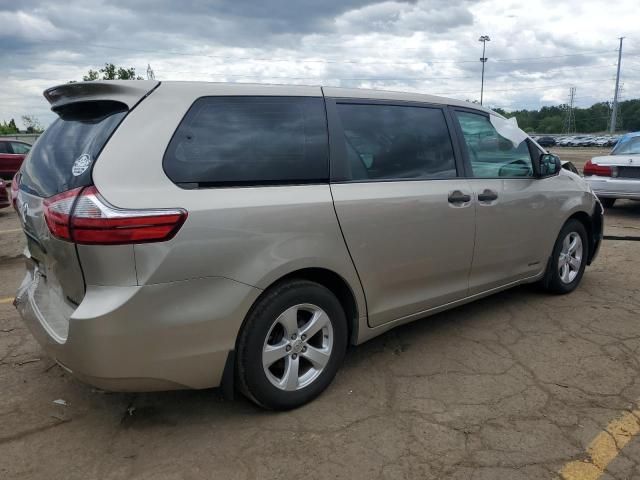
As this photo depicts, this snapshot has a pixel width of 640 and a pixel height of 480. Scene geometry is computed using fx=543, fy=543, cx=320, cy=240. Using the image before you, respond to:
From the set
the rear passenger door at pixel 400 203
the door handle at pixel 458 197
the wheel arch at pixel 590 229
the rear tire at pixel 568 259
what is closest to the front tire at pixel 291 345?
the rear passenger door at pixel 400 203

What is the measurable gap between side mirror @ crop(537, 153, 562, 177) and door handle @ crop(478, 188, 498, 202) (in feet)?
2.30

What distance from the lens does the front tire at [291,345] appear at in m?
2.64

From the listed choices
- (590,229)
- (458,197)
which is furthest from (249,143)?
(590,229)

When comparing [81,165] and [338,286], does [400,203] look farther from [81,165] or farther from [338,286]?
[81,165]

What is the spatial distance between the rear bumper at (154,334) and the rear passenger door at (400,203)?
2.69 feet

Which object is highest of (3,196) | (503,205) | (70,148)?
(70,148)

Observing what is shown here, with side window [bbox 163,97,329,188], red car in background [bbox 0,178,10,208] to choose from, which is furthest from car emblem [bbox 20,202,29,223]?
red car in background [bbox 0,178,10,208]

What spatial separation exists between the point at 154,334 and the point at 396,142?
186cm

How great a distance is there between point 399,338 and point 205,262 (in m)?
1.93

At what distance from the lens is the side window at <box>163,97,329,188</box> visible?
Result: 250 cm

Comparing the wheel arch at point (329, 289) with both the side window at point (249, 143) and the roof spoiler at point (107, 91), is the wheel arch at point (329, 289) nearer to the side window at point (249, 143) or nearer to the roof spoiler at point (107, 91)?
the side window at point (249, 143)

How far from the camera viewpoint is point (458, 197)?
139 inches

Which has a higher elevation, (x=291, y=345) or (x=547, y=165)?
(x=547, y=165)

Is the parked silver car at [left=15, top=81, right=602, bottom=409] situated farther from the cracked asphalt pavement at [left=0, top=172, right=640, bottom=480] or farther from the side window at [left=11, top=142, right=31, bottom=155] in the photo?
the side window at [left=11, top=142, right=31, bottom=155]
